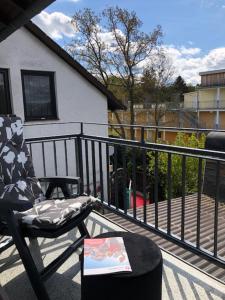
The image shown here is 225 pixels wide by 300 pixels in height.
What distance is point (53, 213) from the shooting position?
1.74 metres

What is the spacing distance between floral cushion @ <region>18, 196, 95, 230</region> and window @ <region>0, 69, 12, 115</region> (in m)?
5.16

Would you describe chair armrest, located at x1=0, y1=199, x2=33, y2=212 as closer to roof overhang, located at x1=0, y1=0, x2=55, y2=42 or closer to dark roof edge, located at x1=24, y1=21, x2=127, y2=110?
roof overhang, located at x1=0, y1=0, x2=55, y2=42

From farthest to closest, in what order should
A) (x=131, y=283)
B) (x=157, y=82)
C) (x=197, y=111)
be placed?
(x=197, y=111) → (x=157, y=82) → (x=131, y=283)

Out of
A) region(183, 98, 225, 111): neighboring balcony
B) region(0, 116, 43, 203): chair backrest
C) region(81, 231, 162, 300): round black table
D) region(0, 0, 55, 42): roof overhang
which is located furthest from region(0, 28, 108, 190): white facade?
region(183, 98, 225, 111): neighboring balcony

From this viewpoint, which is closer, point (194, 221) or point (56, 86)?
point (194, 221)

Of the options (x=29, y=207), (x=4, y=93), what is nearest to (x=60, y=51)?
(x=4, y=93)

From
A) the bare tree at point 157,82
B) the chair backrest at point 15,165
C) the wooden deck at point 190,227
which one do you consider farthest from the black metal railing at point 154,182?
the bare tree at point 157,82

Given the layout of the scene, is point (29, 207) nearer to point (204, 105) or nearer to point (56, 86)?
point (56, 86)

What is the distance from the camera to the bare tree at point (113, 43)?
13.6m

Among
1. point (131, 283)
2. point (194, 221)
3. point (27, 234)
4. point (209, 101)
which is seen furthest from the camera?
point (209, 101)

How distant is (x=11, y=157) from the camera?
2258 mm

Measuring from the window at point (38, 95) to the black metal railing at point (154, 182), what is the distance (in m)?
0.89

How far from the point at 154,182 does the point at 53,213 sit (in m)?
1.13

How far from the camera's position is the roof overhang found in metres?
2.61
